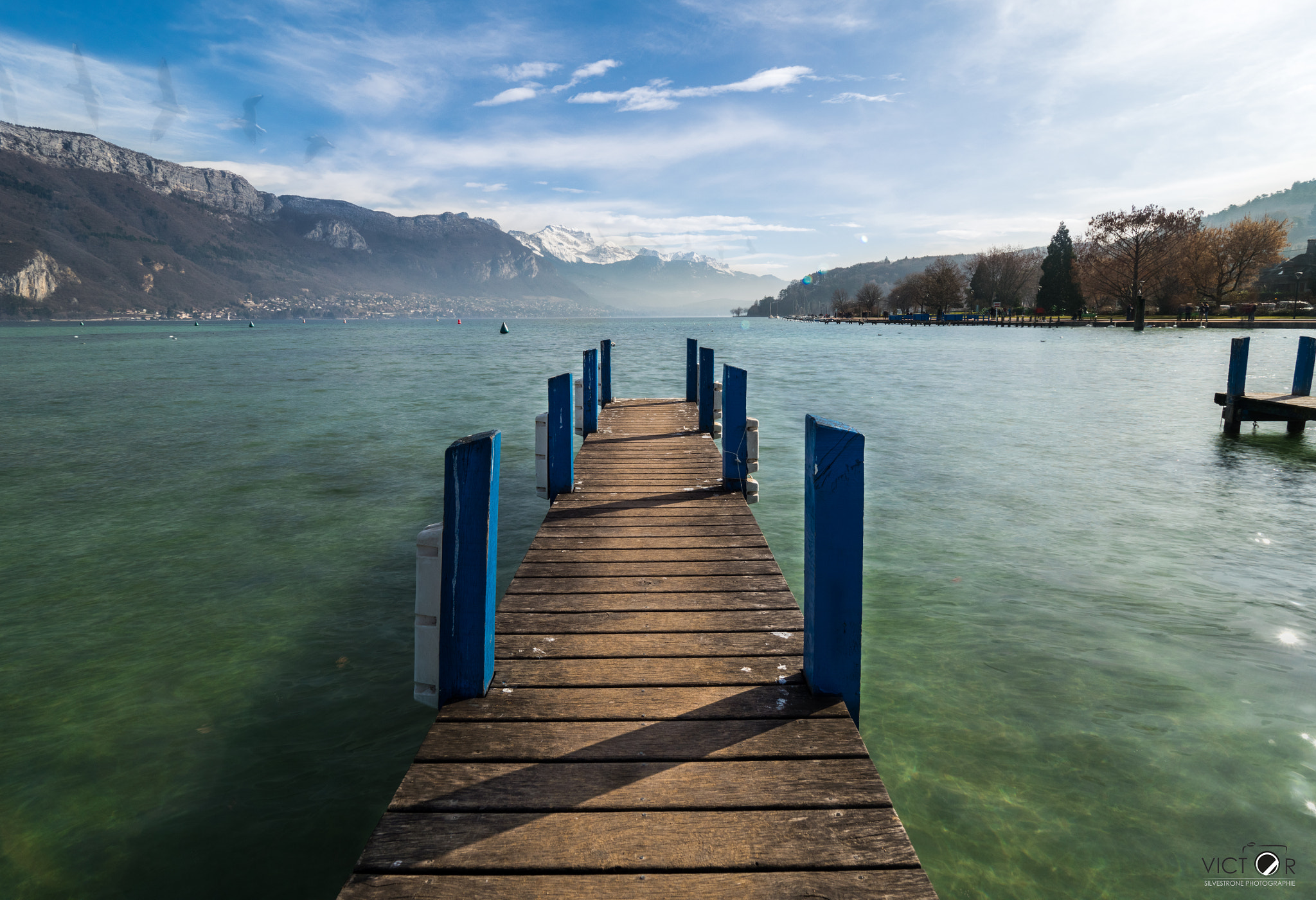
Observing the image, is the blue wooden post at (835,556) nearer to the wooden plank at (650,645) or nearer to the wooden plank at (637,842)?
the wooden plank at (650,645)

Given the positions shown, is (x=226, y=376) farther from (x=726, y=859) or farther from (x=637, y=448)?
(x=726, y=859)

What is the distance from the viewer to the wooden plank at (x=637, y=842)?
89.9 inches

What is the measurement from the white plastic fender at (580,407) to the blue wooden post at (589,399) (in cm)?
2

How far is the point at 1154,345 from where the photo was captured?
48.8 meters

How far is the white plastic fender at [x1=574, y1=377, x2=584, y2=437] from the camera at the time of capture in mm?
11562

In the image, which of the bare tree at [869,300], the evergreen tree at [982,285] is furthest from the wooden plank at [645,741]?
the bare tree at [869,300]

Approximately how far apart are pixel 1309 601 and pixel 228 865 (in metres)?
9.62

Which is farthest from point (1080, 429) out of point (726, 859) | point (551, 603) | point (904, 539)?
point (726, 859)

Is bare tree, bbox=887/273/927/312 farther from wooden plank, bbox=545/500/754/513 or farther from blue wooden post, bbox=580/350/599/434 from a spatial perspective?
wooden plank, bbox=545/500/754/513

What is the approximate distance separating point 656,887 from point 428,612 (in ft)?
5.23

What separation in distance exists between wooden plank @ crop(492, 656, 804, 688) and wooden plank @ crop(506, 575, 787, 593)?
1066 mm

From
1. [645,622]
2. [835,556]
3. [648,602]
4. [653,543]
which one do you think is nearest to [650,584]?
[648,602]

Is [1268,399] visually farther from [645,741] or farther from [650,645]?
[645,741]

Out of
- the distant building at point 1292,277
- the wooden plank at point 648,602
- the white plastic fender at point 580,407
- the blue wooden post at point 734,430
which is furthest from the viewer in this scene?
the distant building at point 1292,277
